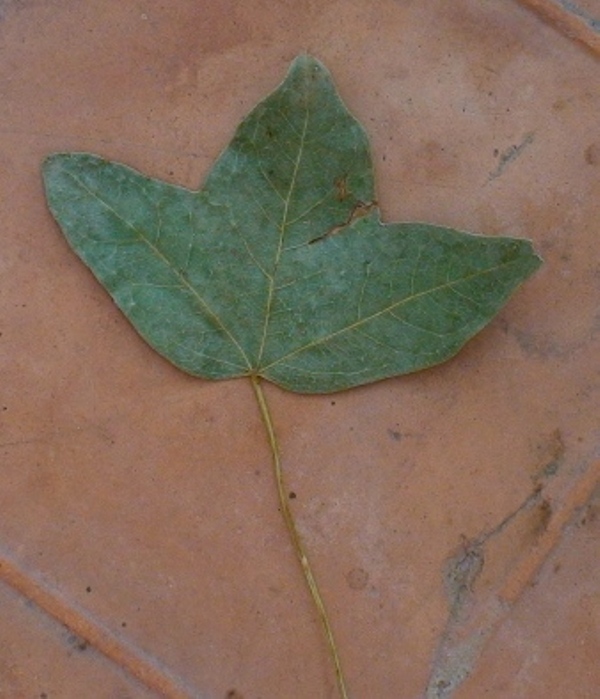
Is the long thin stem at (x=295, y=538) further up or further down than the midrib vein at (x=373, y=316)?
further down

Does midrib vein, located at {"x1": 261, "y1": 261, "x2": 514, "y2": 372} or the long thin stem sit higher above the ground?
midrib vein, located at {"x1": 261, "y1": 261, "x2": 514, "y2": 372}

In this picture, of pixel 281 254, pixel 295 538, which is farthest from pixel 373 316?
pixel 295 538

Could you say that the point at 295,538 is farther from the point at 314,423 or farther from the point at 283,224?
the point at 283,224

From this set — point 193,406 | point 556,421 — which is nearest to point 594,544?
point 556,421

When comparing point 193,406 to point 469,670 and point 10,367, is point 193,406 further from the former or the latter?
point 469,670
